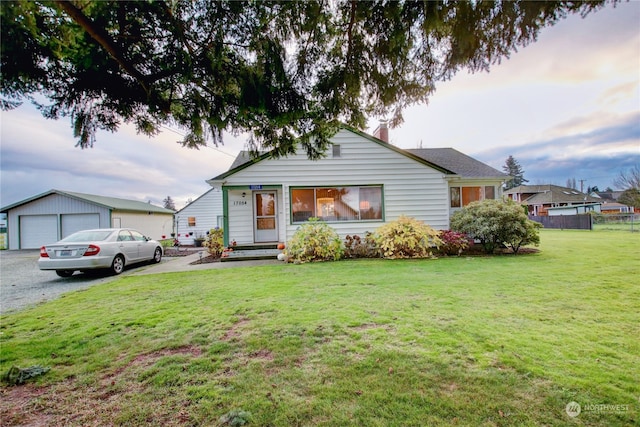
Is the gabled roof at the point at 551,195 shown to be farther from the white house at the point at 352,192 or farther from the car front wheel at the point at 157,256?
the car front wheel at the point at 157,256

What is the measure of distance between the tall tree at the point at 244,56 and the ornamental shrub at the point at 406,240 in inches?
253

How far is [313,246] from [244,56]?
6.99 meters

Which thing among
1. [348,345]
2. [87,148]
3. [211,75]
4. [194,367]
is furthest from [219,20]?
[348,345]

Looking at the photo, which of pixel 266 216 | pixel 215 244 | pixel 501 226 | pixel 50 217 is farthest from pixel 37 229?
pixel 501 226

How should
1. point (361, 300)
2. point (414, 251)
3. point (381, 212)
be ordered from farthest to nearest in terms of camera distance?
point (381, 212)
point (414, 251)
point (361, 300)

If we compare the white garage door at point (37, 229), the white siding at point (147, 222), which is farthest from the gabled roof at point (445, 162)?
the white garage door at point (37, 229)

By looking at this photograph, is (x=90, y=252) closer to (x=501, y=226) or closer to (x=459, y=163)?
(x=501, y=226)

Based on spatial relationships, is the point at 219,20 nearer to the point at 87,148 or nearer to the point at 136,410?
the point at 87,148

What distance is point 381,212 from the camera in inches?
438

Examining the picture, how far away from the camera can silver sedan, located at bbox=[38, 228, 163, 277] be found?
7.60 metres

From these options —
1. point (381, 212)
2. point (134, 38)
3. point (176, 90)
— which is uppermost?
point (134, 38)

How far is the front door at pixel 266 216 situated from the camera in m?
11.5

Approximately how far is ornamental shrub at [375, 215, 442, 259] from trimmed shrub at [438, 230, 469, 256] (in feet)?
1.41

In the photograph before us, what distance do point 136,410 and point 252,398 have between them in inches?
34.1
